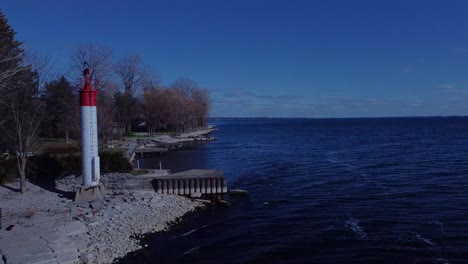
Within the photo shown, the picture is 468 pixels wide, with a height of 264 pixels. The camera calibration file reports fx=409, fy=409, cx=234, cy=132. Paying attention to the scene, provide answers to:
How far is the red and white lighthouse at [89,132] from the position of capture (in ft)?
69.8

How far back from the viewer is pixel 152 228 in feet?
59.2

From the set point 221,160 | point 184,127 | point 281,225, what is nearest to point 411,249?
point 281,225

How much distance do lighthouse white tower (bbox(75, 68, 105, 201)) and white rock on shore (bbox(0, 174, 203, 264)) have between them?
79 centimetres

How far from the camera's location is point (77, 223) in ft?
55.8

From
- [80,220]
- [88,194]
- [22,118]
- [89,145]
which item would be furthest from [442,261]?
[22,118]

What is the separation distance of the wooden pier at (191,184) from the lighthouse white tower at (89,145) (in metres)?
3.97

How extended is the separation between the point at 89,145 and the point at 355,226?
14.1m

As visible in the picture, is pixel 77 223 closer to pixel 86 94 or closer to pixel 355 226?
pixel 86 94

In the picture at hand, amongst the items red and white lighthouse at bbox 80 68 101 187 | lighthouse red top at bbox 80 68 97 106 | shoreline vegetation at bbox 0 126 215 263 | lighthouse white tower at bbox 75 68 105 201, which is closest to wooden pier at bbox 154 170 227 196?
shoreline vegetation at bbox 0 126 215 263

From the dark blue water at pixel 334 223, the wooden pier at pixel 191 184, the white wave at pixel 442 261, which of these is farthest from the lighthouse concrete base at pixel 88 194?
the white wave at pixel 442 261

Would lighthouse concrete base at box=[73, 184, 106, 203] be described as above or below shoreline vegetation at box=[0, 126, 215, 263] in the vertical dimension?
above

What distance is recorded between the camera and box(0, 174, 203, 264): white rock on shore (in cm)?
1372

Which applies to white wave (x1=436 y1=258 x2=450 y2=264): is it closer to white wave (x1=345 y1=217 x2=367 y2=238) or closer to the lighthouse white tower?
white wave (x1=345 y1=217 x2=367 y2=238)

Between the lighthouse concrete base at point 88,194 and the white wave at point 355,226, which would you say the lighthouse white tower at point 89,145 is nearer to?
the lighthouse concrete base at point 88,194
